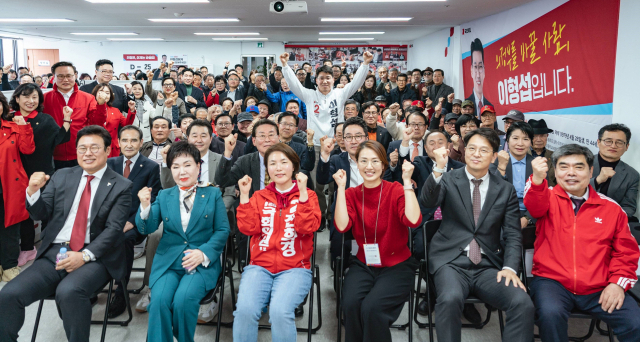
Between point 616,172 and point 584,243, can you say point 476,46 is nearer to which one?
point 616,172

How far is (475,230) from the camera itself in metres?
2.36

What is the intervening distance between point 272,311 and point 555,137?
4.69 meters

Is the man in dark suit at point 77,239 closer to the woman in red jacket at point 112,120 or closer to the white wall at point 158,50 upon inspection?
the woman in red jacket at point 112,120

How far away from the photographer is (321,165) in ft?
10.5

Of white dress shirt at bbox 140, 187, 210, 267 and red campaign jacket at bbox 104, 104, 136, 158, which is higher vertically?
red campaign jacket at bbox 104, 104, 136, 158

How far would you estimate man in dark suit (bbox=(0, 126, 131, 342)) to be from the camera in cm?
210

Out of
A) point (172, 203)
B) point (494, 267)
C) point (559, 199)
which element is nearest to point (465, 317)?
point (494, 267)

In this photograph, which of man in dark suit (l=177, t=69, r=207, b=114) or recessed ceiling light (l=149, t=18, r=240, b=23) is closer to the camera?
man in dark suit (l=177, t=69, r=207, b=114)

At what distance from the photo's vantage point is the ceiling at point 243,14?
6.54 meters

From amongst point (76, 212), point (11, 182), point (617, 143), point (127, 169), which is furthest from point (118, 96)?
point (617, 143)

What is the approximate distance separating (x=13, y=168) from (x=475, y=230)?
11.8 feet

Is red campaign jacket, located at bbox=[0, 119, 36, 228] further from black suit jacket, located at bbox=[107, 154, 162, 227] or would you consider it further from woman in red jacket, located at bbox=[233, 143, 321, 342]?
woman in red jacket, located at bbox=[233, 143, 321, 342]

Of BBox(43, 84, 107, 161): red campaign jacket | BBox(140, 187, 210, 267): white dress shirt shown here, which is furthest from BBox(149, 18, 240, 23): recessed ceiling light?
BBox(140, 187, 210, 267): white dress shirt

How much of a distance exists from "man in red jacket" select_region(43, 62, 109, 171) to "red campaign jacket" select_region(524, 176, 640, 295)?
4181mm
